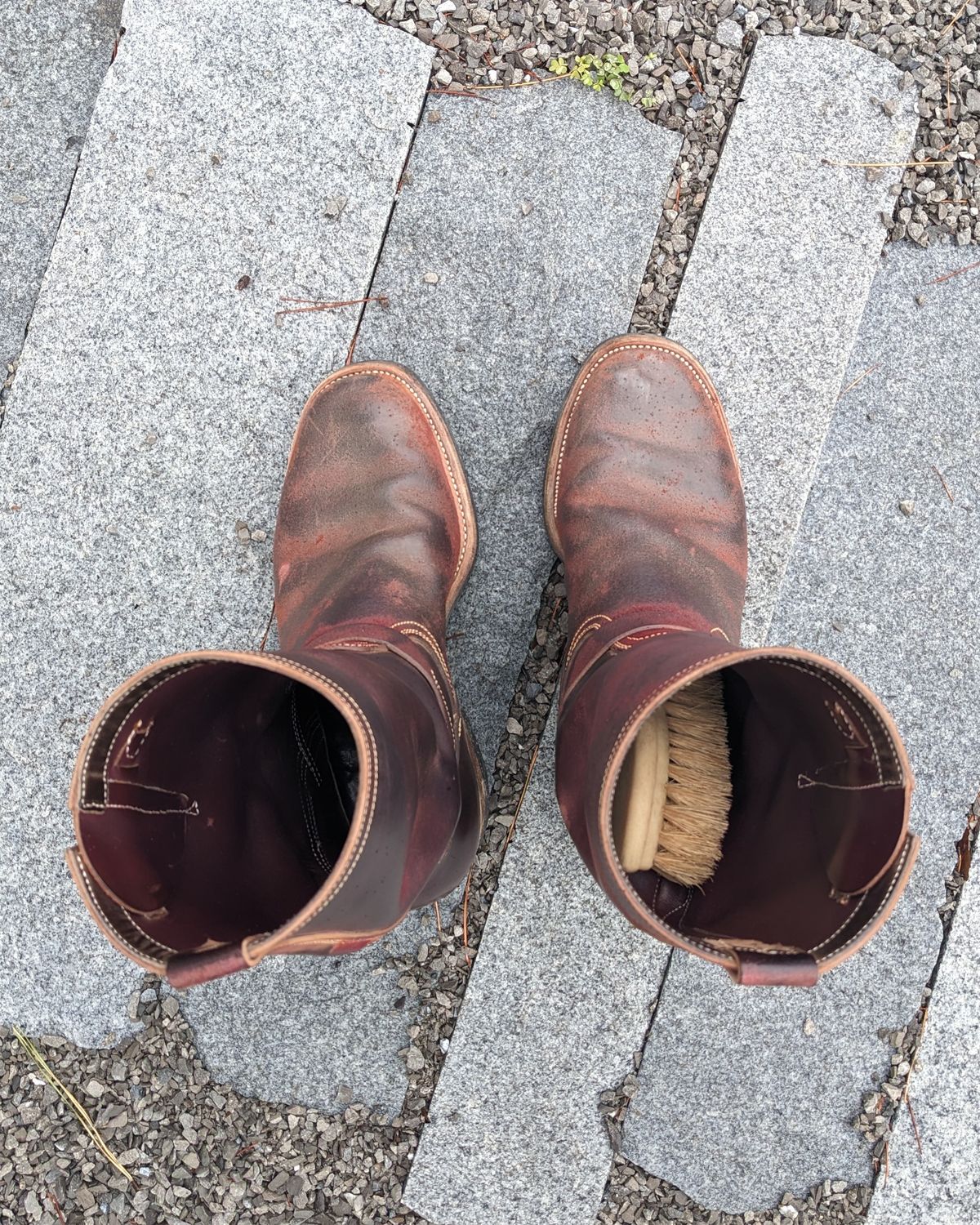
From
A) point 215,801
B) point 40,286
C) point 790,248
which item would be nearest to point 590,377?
point 790,248

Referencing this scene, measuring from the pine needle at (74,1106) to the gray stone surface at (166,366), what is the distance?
0.20 feet

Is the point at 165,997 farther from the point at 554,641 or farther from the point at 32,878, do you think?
the point at 554,641

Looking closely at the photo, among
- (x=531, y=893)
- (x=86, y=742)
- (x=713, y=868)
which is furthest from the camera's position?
(x=531, y=893)

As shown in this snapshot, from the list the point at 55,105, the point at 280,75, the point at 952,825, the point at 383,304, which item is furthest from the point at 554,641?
the point at 55,105

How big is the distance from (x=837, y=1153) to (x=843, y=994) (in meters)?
0.30

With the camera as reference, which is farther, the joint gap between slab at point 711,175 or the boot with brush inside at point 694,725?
the joint gap between slab at point 711,175

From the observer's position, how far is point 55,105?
1.69 m

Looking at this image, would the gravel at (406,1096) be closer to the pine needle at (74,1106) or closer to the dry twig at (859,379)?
the pine needle at (74,1106)

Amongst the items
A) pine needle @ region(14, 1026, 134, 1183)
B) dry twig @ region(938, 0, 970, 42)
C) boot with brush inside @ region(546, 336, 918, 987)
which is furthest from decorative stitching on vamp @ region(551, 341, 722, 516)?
pine needle @ region(14, 1026, 134, 1183)

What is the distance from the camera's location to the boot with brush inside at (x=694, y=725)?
0.99m

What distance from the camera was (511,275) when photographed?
1.64 m

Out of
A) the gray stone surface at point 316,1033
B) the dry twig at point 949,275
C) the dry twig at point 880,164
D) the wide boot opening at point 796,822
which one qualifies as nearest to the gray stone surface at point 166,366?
the gray stone surface at point 316,1033

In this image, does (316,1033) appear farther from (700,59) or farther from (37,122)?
(700,59)

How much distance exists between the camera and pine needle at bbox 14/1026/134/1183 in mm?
1602
